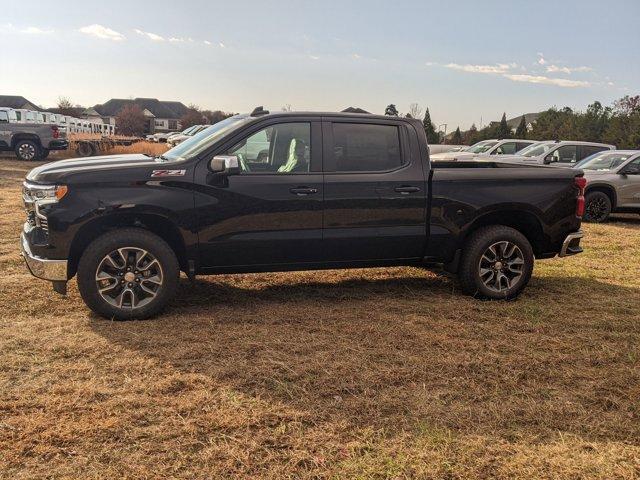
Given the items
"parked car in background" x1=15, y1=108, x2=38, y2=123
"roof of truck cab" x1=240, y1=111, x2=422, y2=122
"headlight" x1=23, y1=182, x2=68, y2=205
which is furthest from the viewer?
"parked car in background" x1=15, y1=108, x2=38, y2=123

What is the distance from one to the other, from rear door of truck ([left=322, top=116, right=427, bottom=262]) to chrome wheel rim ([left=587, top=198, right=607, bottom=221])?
801 cm

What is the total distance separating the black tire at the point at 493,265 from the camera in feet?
18.4

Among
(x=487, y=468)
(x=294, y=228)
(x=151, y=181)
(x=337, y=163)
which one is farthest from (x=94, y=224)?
(x=487, y=468)

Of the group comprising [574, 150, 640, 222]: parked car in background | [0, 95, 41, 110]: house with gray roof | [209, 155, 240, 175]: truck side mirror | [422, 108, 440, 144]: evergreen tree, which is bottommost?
[574, 150, 640, 222]: parked car in background

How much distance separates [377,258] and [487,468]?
281 centimetres

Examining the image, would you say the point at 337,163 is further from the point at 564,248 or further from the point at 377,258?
the point at 564,248

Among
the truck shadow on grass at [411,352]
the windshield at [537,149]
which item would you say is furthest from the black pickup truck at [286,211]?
the windshield at [537,149]

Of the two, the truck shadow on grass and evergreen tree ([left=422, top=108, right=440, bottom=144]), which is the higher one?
evergreen tree ([left=422, top=108, right=440, bottom=144])

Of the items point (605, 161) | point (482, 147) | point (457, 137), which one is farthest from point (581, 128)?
point (605, 161)

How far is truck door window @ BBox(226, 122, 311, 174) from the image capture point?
16.7 ft

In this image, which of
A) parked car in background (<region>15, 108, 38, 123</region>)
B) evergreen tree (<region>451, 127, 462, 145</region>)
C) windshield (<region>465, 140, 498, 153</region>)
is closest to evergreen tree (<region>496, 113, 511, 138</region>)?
A: evergreen tree (<region>451, 127, 462, 145</region>)

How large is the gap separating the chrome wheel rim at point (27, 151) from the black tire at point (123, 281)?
813 inches

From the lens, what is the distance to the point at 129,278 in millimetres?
4785

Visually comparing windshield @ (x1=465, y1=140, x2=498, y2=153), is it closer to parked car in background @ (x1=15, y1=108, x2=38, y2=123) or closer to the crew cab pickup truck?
the crew cab pickup truck
